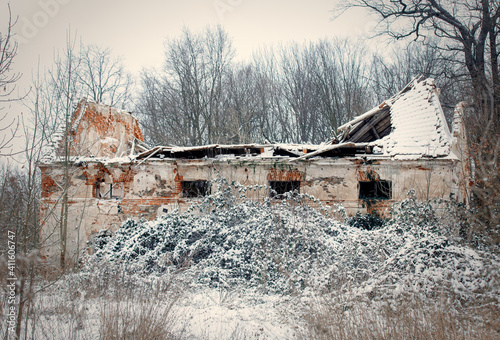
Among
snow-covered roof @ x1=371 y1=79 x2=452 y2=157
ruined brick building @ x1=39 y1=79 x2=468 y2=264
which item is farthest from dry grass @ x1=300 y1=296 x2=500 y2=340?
snow-covered roof @ x1=371 y1=79 x2=452 y2=157

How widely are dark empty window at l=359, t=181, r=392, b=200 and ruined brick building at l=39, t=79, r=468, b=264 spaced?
31 mm

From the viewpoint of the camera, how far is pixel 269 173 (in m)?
9.36

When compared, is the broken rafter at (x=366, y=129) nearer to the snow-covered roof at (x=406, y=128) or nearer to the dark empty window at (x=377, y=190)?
the snow-covered roof at (x=406, y=128)

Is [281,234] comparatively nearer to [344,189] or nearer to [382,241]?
[382,241]

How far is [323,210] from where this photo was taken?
29.0 ft

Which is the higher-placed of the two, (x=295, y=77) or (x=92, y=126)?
(x=295, y=77)

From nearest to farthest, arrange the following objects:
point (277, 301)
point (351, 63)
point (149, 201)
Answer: point (277, 301) < point (149, 201) < point (351, 63)

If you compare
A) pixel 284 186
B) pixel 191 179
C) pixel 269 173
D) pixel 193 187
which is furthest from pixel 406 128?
pixel 193 187

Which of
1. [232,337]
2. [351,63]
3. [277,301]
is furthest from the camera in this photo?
[351,63]

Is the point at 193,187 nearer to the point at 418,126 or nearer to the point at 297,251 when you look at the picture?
the point at 297,251

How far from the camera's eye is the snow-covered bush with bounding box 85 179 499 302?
521cm

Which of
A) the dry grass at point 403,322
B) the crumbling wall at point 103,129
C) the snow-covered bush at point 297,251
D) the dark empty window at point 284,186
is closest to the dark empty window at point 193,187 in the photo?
the snow-covered bush at point 297,251

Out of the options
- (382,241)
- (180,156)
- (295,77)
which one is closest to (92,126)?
(180,156)

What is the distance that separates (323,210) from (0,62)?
24.8 ft
